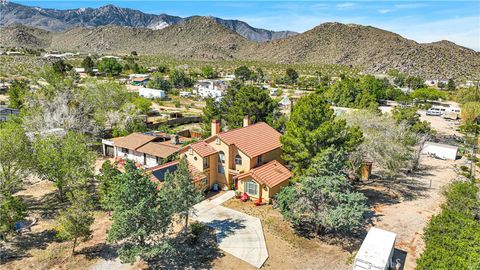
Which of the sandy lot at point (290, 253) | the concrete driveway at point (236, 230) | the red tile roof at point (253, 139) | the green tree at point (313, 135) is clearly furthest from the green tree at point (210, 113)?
the sandy lot at point (290, 253)

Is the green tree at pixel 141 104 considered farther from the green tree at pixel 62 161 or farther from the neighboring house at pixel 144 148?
the green tree at pixel 62 161

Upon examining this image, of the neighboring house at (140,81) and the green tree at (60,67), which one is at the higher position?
the green tree at (60,67)

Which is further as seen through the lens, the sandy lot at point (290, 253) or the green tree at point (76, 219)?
the sandy lot at point (290, 253)

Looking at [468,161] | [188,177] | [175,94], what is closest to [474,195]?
[188,177]

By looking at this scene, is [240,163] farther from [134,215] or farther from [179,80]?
[179,80]

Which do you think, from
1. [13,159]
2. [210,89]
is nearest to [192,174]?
[13,159]

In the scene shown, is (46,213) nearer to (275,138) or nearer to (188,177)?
(188,177)

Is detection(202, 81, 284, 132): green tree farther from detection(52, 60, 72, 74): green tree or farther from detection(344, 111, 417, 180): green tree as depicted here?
detection(52, 60, 72, 74): green tree
